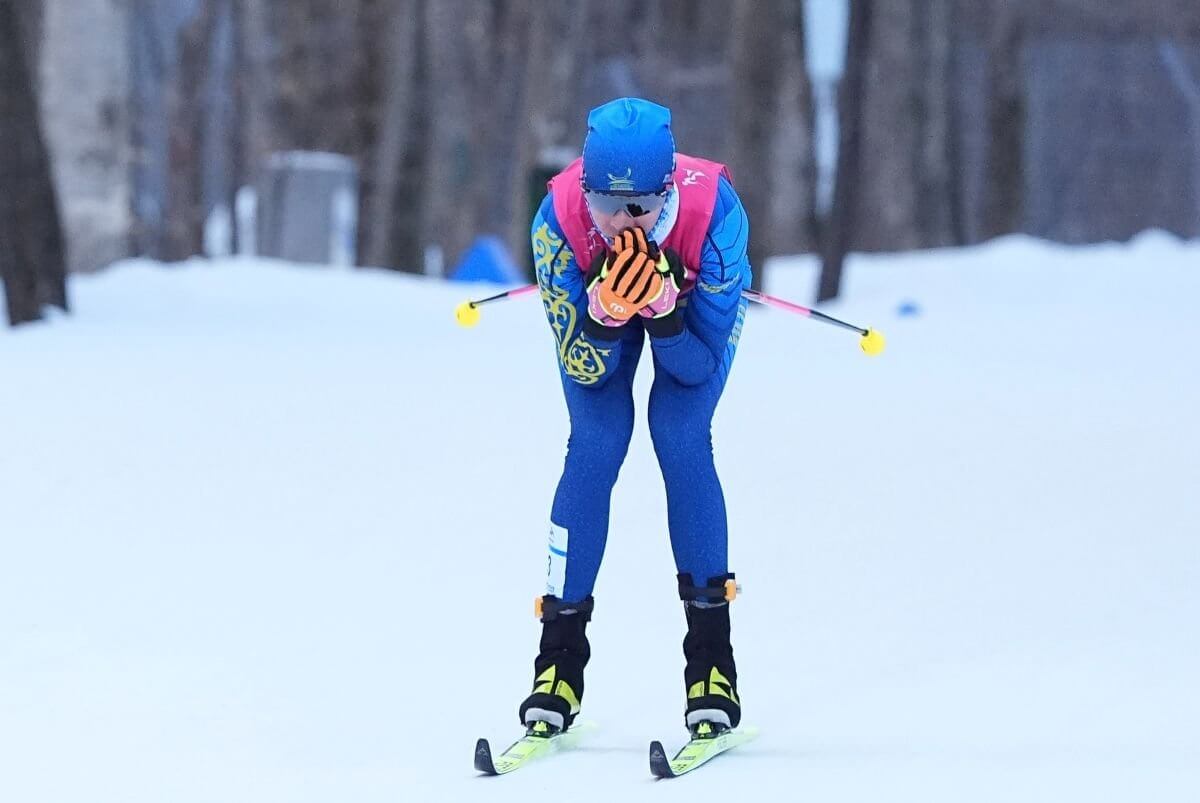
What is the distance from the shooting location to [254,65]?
31.7 metres

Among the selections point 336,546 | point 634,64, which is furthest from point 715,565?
point 634,64

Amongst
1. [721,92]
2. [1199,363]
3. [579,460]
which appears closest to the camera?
[579,460]

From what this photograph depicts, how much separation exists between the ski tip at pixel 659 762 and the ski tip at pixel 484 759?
1.17 ft

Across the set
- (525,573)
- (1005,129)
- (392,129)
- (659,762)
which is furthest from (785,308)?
(1005,129)

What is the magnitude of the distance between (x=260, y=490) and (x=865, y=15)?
957 cm

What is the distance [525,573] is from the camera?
276 inches

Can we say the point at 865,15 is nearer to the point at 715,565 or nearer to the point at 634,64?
the point at 715,565

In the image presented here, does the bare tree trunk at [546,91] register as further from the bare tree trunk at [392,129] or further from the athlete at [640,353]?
the athlete at [640,353]

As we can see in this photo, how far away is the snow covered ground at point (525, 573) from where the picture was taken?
4836 mm

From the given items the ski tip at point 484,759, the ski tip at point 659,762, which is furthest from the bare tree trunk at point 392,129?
the ski tip at point 659,762

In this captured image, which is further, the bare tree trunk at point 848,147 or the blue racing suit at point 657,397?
the bare tree trunk at point 848,147

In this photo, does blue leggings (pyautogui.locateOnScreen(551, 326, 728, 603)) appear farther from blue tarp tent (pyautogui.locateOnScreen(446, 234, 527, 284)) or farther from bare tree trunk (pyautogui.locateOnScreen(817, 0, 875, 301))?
blue tarp tent (pyautogui.locateOnScreen(446, 234, 527, 284))

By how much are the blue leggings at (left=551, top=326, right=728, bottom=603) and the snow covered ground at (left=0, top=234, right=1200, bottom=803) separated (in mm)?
489

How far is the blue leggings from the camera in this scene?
4754 mm
